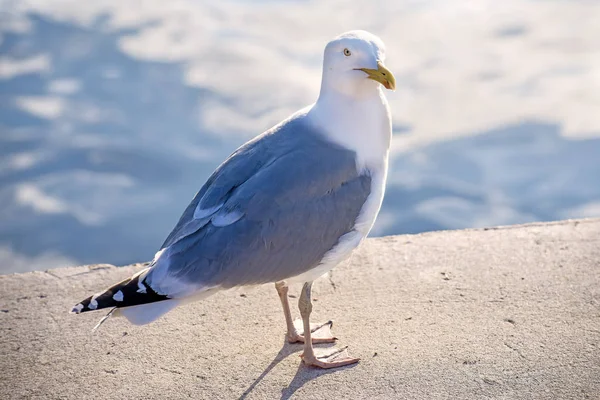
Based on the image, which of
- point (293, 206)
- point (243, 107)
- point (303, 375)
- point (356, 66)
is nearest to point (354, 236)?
point (293, 206)

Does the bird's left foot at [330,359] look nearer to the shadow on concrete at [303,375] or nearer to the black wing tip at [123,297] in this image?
the shadow on concrete at [303,375]

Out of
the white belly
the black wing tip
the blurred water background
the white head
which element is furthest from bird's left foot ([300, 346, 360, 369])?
the blurred water background

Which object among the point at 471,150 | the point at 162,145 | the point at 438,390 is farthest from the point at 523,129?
the point at 438,390

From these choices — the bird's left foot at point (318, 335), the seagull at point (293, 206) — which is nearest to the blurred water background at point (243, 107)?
the bird's left foot at point (318, 335)

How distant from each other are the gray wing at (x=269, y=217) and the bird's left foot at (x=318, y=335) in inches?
18.0

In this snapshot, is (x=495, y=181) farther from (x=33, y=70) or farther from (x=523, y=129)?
(x=33, y=70)

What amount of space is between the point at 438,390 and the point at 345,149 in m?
1.13

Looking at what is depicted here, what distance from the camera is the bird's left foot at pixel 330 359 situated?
378cm

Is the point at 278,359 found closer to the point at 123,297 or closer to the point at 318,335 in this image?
the point at 318,335

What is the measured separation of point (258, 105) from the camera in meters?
8.32

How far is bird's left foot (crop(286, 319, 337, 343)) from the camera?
13.1ft

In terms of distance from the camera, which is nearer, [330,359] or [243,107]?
[330,359]

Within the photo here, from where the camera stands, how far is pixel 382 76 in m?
3.64

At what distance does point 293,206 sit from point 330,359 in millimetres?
755
